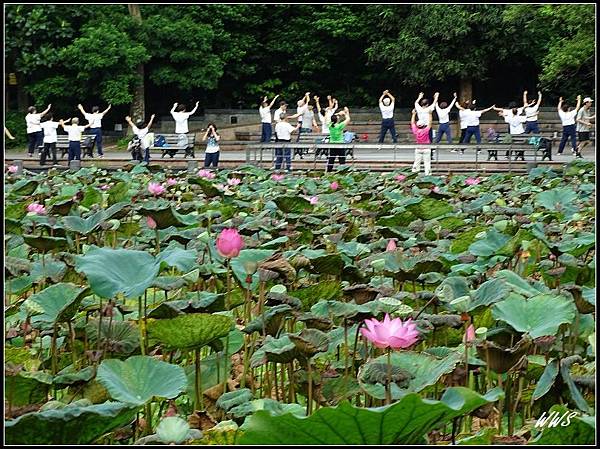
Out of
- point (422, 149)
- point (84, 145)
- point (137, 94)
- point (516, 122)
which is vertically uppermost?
point (137, 94)

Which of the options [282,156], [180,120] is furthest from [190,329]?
[180,120]

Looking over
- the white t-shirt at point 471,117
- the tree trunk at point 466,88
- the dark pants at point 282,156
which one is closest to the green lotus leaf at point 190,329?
the dark pants at point 282,156

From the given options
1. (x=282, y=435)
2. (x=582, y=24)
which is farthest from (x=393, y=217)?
(x=582, y=24)

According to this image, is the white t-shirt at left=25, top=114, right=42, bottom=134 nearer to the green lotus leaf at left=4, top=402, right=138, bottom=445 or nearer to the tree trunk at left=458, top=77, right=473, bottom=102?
the tree trunk at left=458, top=77, right=473, bottom=102

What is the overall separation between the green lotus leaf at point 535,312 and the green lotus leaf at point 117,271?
705mm

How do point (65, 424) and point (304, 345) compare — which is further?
point (304, 345)

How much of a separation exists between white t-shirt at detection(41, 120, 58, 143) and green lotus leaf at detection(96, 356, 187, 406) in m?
13.8

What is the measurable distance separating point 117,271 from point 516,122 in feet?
48.4

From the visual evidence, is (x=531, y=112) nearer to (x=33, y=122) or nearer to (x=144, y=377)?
(x=33, y=122)

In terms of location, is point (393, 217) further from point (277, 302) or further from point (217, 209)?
point (277, 302)

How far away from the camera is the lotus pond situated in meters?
1.29

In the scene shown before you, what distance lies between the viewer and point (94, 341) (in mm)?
2240

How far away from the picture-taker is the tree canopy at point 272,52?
69.0 ft

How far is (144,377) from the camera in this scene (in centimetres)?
162
